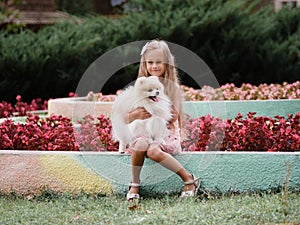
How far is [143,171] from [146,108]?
21.4 inches

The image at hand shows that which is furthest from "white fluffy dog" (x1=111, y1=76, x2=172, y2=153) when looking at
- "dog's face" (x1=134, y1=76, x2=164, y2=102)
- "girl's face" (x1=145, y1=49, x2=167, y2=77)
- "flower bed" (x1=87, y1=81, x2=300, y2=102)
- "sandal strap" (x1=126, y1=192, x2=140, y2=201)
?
"flower bed" (x1=87, y1=81, x2=300, y2=102)

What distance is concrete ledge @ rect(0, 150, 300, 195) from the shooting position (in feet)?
16.4

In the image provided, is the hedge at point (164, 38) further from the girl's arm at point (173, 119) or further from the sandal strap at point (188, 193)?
the sandal strap at point (188, 193)

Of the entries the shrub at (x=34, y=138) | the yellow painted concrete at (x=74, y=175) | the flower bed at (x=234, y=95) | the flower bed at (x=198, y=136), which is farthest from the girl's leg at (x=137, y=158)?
the flower bed at (x=234, y=95)

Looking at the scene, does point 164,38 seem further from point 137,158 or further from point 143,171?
point 137,158

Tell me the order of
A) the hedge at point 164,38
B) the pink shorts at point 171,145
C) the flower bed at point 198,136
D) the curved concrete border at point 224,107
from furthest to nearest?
the hedge at point 164,38
the curved concrete border at point 224,107
the flower bed at point 198,136
the pink shorts at point 171,145

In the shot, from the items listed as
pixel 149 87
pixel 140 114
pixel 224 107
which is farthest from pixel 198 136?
pixel 224 107

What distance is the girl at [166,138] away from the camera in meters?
4.97

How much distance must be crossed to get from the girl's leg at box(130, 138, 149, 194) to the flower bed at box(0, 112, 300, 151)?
583mm

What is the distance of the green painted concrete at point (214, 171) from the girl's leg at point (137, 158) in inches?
4.5

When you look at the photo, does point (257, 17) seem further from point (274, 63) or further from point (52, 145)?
point (52, 145)

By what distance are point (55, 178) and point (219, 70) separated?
705 cm

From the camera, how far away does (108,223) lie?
4305 millimetres

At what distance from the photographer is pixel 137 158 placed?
4.98 metres
